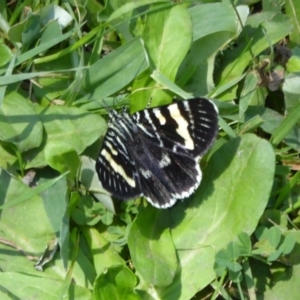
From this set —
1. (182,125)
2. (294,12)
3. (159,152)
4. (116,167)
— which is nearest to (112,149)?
(116,167)

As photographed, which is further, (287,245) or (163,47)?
(163,47)

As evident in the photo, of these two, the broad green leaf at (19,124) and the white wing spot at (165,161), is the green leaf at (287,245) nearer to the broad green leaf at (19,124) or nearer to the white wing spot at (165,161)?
the white wing spot at (165,161)

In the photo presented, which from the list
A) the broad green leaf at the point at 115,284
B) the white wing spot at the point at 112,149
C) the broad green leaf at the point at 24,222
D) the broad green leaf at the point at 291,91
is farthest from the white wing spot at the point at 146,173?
the broad green leaf at the point at 291,91

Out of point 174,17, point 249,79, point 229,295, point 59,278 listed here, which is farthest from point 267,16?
point 59,278

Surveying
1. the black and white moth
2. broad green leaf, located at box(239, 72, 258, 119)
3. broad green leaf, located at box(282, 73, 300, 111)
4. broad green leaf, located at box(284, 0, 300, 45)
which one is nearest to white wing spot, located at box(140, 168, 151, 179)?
the black and white moth

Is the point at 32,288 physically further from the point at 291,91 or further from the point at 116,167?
the point at 291,91

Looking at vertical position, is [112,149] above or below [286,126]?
above

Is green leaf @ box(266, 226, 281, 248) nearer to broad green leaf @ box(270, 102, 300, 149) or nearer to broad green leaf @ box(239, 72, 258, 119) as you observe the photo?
broad green leaf @ box(270, 102, 300, 149)
